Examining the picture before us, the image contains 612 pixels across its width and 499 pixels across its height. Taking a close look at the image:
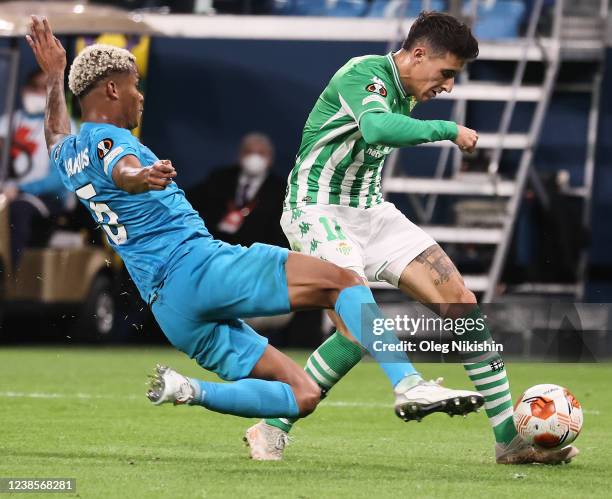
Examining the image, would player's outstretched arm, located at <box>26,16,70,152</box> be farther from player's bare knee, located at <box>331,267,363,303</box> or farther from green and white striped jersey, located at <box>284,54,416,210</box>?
player's bare knee, located at <box>331,267,363,303</box>

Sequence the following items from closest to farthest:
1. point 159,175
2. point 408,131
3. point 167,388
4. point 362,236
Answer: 1. point 159,175
2. point 167,388
3. point 408,131
4. point 362,236

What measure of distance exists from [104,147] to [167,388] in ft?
3.26

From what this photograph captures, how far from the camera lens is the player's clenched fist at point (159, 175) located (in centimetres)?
586

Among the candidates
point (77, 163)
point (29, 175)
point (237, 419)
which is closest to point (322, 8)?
point (29, 175)

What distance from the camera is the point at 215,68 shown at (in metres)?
15.7

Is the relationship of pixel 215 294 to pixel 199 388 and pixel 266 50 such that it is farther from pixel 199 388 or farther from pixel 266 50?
pixel 266 50

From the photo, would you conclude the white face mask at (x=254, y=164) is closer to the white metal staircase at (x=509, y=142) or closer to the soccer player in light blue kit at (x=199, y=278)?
the white metal staircase at (x=509, y=142)

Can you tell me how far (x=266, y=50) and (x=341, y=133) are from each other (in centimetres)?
850

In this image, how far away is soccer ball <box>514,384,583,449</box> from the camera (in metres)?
6.88

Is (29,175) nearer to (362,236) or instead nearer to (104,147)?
(362,236)

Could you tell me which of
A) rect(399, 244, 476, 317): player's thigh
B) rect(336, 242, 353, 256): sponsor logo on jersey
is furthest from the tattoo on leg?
rect(336, 242, 353, 256): sponsor logo on jersey

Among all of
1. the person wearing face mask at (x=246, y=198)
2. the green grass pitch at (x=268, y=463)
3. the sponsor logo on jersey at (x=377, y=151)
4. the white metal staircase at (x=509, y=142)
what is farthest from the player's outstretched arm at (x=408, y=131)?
the person wearing face mask at (x=246, y=198)

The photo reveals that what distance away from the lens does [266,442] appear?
7121 mm

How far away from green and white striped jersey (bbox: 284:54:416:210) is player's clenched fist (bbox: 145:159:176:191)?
1.39 meters
